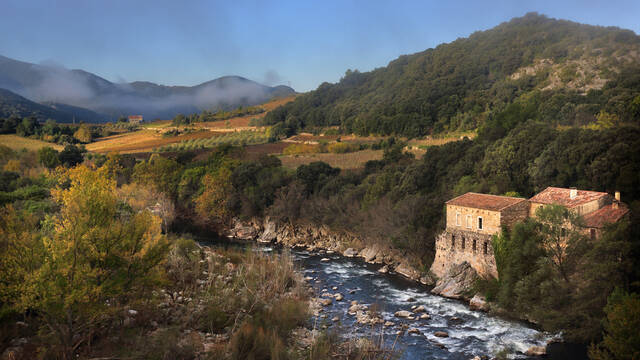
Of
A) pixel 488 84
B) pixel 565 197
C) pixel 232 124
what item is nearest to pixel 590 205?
Answer: pixel 565 197

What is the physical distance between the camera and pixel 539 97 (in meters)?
55.7

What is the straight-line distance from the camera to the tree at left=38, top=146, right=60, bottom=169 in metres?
48.2

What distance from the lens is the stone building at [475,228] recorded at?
26.1 metres

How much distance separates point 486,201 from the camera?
27578 mm

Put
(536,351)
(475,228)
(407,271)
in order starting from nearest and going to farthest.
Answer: (536,351), (475,228), (407,271)

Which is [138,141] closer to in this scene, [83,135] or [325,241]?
[83,135]

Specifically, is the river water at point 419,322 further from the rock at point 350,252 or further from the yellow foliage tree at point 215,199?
the yellow foliage tree at point 215,199

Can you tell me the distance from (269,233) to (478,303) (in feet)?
84.7

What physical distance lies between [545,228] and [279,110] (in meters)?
70.7

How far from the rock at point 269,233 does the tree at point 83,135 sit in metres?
34.5

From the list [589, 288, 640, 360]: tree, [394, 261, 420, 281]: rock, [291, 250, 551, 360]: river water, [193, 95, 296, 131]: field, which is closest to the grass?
[193, 95, 296, 131]: field

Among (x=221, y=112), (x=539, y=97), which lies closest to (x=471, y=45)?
(x=539, y=97)

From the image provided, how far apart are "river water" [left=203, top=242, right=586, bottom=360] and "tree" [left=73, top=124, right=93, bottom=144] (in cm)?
4805

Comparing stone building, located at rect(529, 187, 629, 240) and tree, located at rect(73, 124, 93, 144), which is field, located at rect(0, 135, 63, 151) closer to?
tree, located at rect(73, 124, 93, 144)
